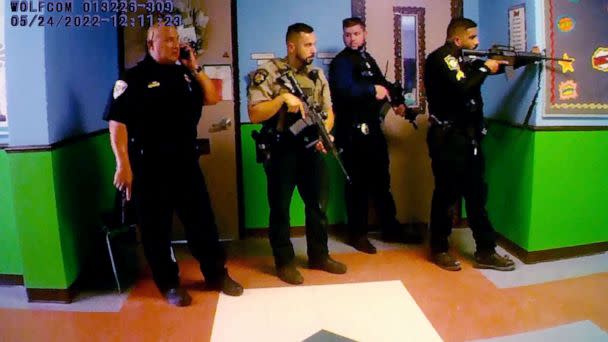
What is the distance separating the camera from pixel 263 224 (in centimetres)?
403

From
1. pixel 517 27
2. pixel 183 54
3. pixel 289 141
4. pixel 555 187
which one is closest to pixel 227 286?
pixel 289 141

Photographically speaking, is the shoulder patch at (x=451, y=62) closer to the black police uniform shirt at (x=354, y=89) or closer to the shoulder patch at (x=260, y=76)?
the black police uniform shirt at (x=354, y=89)

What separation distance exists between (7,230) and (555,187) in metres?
3.29

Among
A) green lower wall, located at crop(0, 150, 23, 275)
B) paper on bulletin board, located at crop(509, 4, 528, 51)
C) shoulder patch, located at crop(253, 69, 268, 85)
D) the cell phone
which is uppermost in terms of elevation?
paper on bulletin board, located at crop(509, 4, 528, 51)

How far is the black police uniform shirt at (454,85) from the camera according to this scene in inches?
120

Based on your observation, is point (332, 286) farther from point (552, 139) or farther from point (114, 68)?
point (114, 68)

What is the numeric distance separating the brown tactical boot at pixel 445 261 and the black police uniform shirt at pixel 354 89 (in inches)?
35.6

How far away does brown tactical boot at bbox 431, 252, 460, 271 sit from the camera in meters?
3.25

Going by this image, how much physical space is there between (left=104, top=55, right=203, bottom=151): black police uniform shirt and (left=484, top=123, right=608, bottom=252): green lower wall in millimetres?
2042

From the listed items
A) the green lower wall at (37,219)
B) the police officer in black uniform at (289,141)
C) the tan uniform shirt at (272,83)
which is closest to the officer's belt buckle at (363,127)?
the police officer in black uniform at (289,141)

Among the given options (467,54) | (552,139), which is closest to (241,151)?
(467,54)

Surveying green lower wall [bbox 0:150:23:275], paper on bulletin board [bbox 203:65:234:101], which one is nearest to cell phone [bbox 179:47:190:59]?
Result: paper on bulletin board [bbox 203:65:234:101]

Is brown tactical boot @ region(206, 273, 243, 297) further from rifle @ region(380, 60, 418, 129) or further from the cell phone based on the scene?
rifle @ region(380, 60, 418, 129)

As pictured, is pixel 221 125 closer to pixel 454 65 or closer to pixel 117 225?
pixel 117 225
